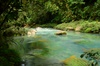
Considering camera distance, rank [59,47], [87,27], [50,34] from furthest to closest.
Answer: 1. [87,27]
2. [50,34]
3. [59,47]

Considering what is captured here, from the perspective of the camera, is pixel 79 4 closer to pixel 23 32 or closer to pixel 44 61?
pixel 23 32

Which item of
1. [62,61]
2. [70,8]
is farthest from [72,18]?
[62,61]

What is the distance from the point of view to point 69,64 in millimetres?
7367

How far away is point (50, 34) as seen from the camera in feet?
58.7

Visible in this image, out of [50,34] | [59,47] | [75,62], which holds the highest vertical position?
[75,62]

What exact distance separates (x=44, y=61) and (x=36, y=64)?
21.5 inches

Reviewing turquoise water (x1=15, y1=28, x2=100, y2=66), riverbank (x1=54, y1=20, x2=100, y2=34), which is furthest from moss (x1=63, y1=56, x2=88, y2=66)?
riverbank (x1=54, y1=20, x2=100, y2=34)

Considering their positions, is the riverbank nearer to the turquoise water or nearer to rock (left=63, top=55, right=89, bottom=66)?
the turquoise water

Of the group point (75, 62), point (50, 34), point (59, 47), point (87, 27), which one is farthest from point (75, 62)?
point (87, 27)

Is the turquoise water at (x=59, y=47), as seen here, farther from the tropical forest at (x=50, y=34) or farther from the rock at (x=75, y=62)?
the rock at (x=75, y=62)

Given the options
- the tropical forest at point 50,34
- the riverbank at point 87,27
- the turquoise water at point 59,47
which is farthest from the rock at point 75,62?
the riverbank at point 87,27

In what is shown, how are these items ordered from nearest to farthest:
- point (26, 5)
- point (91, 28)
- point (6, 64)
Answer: point (6, 64) → point (26, 5) → point (91, 28)

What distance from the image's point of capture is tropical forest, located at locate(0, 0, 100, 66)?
637cm

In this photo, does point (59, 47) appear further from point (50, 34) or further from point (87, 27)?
point (87, 27)
